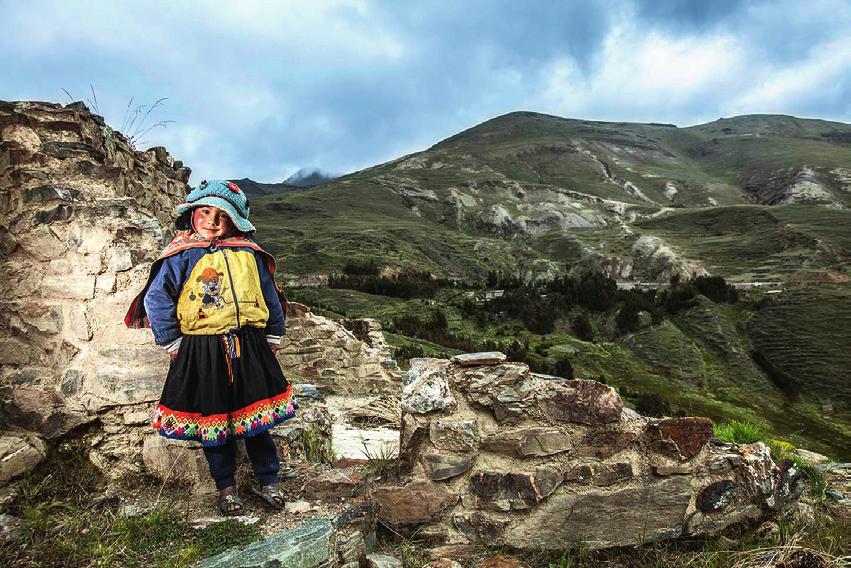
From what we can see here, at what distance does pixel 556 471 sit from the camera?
295 centimetres

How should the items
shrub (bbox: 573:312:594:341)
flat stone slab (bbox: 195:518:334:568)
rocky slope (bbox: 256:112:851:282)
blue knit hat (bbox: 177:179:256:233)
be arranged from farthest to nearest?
rocky slope (bbox: 256:112:851:282) → shrub (bbox: 573:312:594:341) → blue knit hat (bbox: 177:179:256:233) → flat stone slab (bbox: 195:518:334:568)

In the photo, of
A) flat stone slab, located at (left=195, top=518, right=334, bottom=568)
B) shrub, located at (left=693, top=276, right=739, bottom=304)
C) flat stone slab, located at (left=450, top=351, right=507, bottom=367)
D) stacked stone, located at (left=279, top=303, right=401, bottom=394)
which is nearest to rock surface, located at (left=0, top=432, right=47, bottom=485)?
flat stone slab, located at (left=195, top=518, right=334, bottom=568)

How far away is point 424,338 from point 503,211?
60.6 m

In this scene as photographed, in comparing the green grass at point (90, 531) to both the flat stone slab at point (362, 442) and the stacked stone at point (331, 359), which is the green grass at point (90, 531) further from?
the stacked stone at point (331, 359)

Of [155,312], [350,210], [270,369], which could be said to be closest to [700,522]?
[270,369]

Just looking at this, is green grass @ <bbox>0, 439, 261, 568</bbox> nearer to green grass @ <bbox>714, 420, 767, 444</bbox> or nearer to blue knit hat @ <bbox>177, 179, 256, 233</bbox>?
blue knit hat @ <bbox>177, 179, 256, 233</bbox>

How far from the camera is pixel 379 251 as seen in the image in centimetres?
5334

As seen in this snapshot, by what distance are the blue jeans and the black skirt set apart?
4.7 inches

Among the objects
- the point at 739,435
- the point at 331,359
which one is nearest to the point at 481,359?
the point at 739,435

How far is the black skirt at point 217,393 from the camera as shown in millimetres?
2830

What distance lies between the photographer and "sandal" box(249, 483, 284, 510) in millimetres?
2969

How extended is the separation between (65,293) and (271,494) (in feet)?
7.05

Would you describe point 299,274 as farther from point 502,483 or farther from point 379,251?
point 502,483

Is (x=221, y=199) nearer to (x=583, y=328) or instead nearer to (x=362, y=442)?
(x=362, y=442)
